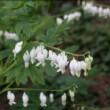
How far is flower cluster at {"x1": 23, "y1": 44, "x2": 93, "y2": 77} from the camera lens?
272 centimetres

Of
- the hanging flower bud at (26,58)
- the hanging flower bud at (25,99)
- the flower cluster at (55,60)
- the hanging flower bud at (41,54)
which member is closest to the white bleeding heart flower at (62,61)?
the flower cluster at (55,60)

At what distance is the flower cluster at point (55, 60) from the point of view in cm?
272

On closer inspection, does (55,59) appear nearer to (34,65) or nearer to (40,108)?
(34,65)

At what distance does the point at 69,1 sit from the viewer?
6.82 metres

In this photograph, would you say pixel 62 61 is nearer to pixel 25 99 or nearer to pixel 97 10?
pixel 25 99

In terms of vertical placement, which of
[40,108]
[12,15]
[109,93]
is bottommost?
[109,93]

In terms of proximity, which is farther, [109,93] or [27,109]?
[109,93]

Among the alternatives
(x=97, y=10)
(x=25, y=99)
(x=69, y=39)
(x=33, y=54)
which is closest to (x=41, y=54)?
(x=33, y=54)

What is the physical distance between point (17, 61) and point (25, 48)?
0.46 feet

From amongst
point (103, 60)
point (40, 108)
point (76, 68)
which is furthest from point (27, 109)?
point (103, 60)

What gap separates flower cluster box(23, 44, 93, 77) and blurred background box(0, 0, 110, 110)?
9 cm

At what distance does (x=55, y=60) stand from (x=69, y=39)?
9.21 ft

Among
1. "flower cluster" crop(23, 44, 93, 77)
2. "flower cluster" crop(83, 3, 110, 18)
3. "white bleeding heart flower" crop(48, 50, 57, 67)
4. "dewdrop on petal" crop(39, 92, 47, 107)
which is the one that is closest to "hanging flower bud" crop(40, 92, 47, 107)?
"dewdrop on petal" crop(39, 92, 47, 107)

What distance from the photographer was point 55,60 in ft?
9.30
